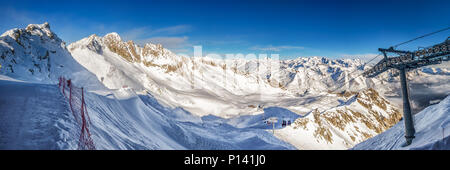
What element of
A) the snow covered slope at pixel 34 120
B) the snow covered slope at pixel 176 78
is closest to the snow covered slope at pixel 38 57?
the snow covered slope at pixel 176 78

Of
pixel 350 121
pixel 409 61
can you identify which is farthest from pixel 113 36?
pixel 409 61

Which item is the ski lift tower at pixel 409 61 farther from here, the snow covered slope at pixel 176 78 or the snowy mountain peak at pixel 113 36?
the snowy mountain peak at pixel 113 36

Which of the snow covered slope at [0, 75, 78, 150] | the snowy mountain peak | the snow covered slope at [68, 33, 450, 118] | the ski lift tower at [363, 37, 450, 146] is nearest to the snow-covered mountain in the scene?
the snow covered slope at [0, 75, 78, 150]

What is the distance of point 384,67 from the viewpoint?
60.0 ft

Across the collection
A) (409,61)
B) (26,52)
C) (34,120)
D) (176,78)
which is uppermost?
(26,52)

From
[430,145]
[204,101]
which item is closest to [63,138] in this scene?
[430,145]

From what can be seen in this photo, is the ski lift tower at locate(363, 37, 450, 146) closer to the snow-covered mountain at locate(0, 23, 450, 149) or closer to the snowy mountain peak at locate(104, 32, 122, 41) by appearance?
the snow-covered mountain at locate(0, 23, 450, 149)

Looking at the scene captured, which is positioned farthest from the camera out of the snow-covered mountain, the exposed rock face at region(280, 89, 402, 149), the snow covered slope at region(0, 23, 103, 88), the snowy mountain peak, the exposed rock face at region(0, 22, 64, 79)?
the snowy mountain peak

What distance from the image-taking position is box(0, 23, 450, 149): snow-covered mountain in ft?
75.1

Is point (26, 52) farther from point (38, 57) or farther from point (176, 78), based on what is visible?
point (176, 78)

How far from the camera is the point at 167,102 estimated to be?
7575 cm

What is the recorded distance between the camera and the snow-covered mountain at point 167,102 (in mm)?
22895
